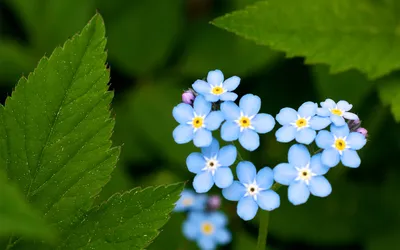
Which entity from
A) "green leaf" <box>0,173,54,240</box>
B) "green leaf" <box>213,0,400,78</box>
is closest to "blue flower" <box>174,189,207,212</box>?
"green leaf" <box>213,0,400,78</box>

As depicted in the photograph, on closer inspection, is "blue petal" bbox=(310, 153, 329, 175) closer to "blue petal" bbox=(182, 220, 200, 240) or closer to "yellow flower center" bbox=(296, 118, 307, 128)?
"yellow flower center" bbox=(296, 118, 307, 128)

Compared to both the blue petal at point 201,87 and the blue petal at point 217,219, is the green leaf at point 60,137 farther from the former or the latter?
the blue petal at point 217,219

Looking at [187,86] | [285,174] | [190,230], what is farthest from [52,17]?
[285,174]

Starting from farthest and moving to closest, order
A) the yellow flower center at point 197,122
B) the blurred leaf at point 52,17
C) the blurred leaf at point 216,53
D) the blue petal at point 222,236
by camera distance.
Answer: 1. the blurred leaf at point 52,17
2. the blurred leaf at point 216,53
3. the blue petal at point 222,236
4. the yellow flower center at point 197,122

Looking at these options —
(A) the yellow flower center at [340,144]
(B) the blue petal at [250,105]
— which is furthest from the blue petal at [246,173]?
(A) the yellow flower center at [340,144]

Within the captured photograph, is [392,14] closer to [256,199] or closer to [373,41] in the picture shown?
[373,41]

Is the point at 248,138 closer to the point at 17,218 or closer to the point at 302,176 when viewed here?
the point at 302,176
